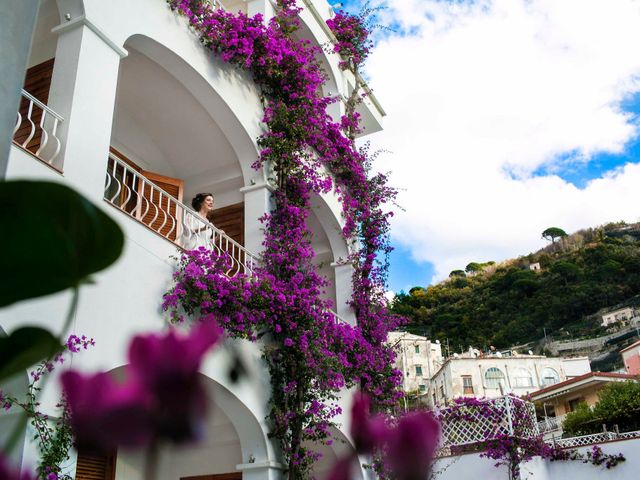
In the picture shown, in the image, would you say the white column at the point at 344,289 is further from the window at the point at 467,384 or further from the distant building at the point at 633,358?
the window at the point at 467,384

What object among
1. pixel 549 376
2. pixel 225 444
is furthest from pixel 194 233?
pixel 549 376

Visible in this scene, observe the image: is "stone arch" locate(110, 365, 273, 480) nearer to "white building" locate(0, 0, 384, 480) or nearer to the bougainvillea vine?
"white building" locate(0, 0, 384, 480)

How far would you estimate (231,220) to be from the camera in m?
9.68

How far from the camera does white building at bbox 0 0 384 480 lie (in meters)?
5.29

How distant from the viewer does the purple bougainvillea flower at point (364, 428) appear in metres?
0.63

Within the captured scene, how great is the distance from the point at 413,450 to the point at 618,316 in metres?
67.8

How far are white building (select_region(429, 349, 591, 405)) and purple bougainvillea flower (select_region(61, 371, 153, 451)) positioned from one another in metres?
45.0

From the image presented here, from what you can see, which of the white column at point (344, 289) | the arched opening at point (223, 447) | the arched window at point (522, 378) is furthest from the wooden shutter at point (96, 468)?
the arched window at point (522, 378)

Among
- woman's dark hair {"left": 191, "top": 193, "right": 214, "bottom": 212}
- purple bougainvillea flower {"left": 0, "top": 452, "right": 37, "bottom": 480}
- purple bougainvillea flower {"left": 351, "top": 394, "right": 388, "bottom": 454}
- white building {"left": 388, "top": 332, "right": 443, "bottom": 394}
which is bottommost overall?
purple bougainvillea flower {"left": 0, "top": 452, "right": 37, "bottom": 480}

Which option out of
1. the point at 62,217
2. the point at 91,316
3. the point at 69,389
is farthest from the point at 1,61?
the point at 91,316

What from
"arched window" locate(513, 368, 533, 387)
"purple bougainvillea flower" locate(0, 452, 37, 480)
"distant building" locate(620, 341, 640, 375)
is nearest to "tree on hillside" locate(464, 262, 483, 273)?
"arched window" locate(513, 368, 533, 387)

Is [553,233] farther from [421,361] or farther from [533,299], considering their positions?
[421,361]

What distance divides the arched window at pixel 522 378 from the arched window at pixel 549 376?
40.4 inches

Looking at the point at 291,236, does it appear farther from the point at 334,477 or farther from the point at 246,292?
the point at 334,477
